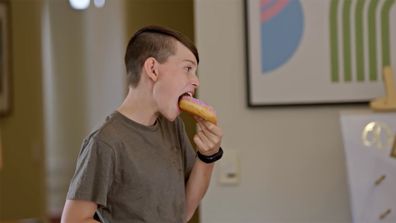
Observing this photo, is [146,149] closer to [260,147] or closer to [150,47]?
[150,47]

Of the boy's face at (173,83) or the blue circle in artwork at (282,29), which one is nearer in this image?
the boy's face at (173,83)

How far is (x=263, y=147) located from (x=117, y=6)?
1.91m

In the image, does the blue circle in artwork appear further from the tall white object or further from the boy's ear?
the boy's ear

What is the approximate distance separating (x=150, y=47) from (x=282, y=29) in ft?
3.06

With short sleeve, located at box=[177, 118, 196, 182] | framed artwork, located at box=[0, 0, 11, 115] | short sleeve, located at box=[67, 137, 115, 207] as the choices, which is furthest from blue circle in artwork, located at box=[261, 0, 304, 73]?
framed artwork, located at box=[0, 0, 11, 115]

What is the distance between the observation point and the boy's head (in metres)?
1.23

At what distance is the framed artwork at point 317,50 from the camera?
2.04 meters

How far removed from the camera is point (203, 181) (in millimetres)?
1334

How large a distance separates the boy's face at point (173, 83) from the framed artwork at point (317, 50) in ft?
2.89

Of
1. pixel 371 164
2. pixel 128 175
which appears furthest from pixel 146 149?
pixel 371 164

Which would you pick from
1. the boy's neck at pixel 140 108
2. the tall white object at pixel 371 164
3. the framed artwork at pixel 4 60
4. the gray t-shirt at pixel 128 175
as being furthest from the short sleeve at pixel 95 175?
the framed artwork at pixel 4 60

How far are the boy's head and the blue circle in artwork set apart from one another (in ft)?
2.80

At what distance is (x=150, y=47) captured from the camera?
1.23 meters

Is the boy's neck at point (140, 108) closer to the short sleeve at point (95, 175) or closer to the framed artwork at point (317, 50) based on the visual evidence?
the short sleeve at point (95, 175)
